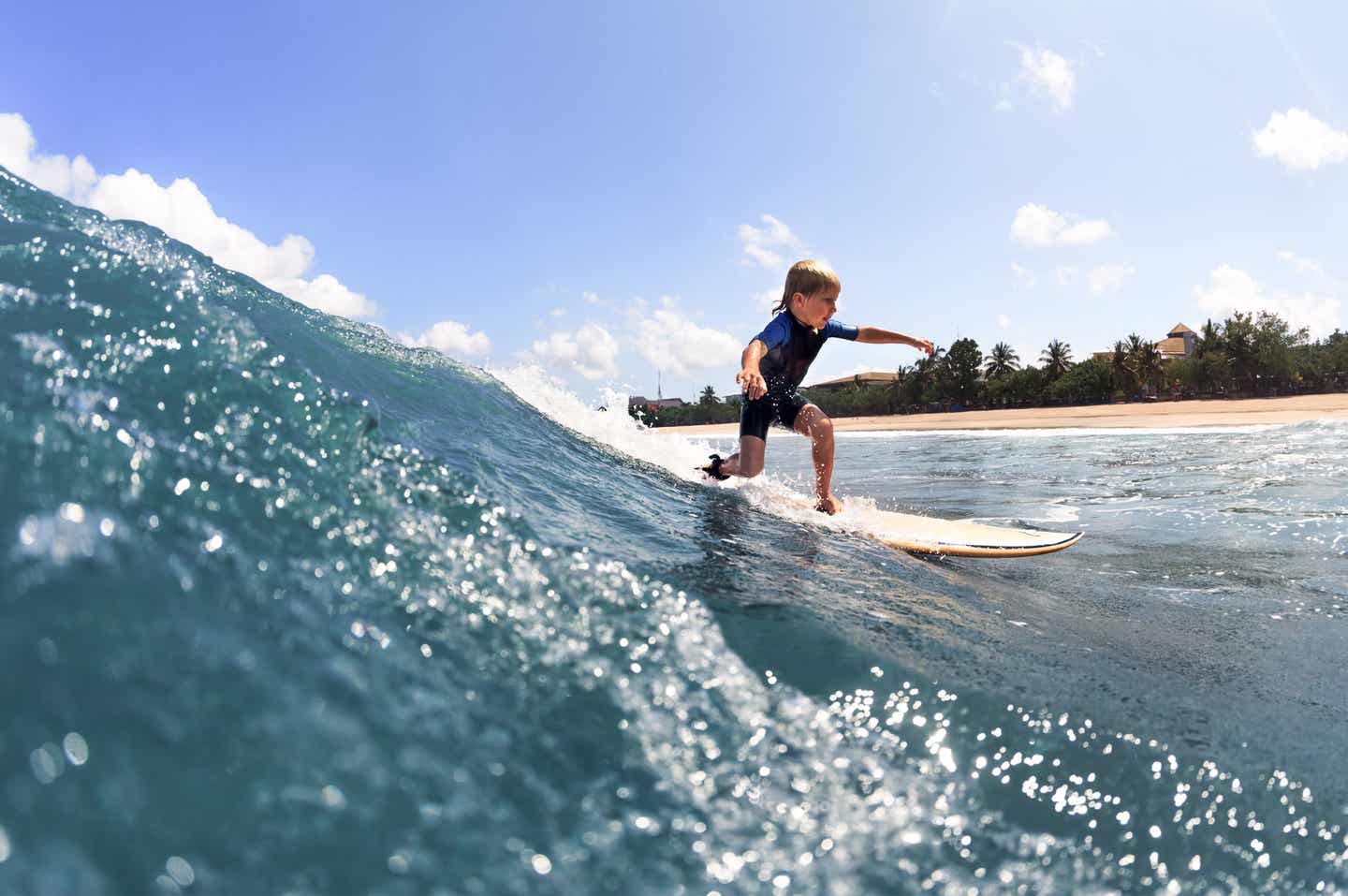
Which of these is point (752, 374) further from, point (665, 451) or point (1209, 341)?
point (1209, 341)

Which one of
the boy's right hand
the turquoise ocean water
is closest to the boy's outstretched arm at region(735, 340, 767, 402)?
the boy's right hand

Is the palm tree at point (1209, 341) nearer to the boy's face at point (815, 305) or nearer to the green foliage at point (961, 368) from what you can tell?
the green foliage at point (961, 368)

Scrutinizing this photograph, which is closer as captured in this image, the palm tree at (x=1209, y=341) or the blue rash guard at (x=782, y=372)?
the blue rash guard at (x=782, y=372)

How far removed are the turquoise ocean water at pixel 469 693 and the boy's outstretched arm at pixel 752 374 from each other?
1531 mm

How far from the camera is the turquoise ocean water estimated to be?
0.86 m

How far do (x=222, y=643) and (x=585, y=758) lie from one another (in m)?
0.55

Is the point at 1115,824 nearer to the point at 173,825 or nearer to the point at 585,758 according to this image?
the point at 585,758

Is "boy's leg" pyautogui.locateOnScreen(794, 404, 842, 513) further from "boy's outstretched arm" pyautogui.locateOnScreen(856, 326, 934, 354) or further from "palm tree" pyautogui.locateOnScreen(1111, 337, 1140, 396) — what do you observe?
"palm tree" pyautogui.locateOnScreen(1111, 337, 1140, 396)

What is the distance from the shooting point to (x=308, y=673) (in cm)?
104

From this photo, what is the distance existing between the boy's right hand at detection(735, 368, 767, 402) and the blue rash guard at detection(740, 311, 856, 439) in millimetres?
1136

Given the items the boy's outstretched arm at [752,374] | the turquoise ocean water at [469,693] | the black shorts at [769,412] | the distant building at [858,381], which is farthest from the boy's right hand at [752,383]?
the distant building at [858,381]

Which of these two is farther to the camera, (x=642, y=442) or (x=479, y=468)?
(x=642, y=442)

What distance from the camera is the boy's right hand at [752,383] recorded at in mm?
3717

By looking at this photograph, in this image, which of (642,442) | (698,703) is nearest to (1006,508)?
(642,442)
